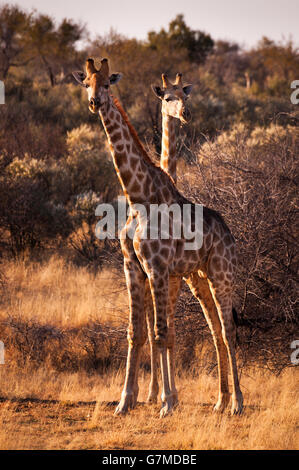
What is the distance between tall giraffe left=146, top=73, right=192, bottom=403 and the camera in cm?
655

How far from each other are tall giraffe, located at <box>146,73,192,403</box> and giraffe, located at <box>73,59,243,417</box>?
25 cm

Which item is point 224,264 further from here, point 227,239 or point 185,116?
point 185,116

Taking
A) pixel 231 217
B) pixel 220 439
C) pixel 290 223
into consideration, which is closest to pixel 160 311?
pixel 220 439

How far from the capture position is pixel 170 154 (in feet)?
22.8

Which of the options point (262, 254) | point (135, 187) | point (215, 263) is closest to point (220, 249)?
point (215, 263)

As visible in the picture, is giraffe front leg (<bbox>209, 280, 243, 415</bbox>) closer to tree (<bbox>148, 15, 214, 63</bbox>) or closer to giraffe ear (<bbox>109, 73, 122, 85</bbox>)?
giraffe ear (<bbox>109, 73, 122, 85</bbox>)

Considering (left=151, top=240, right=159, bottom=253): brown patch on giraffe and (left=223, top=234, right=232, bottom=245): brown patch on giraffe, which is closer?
(left=151, top=240, right=159, bottom=253): brown patch on giraffe

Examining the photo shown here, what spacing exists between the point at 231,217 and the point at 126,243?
2208 mm

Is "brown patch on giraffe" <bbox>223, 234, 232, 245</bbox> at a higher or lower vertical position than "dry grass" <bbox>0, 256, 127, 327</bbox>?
higher

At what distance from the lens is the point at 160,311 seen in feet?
19.3

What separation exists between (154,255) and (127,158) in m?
0.94

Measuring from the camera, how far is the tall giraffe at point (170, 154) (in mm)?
6555

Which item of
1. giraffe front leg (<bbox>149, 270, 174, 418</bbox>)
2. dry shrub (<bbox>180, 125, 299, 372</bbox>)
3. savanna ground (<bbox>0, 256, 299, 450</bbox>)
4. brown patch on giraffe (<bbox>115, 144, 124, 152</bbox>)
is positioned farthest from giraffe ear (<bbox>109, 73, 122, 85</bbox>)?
savanna ground (<bbox>0, 256, 299, 450</bbox>)

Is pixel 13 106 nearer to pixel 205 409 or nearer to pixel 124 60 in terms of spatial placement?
pixel 124 60
